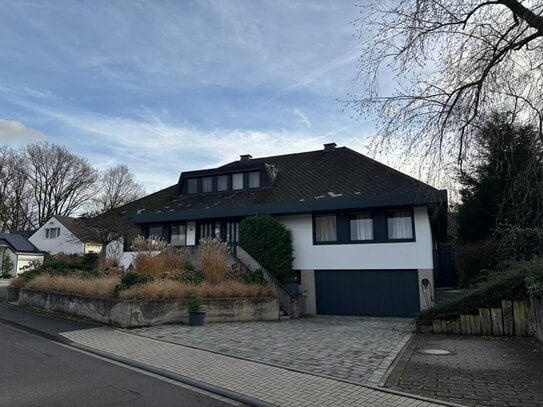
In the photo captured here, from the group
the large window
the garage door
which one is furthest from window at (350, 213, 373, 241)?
the large window

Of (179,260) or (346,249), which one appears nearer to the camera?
(179,260)

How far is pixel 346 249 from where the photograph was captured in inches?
724

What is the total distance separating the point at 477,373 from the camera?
23.0 feet

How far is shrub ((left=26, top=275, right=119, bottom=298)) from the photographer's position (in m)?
13.1

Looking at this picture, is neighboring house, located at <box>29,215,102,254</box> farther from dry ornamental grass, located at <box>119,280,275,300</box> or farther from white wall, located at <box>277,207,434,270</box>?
dry ornamental grass, located at <box>119,280,275,300</box>

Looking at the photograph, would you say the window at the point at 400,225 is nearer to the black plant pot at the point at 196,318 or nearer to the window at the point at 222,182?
the black plant pot at the point at 196,318

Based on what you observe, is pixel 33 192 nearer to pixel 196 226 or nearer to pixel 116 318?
pixel 196 226

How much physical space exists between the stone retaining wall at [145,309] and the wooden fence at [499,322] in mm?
6095

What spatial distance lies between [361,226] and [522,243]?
238 inches

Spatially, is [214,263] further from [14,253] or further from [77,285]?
[14,253]

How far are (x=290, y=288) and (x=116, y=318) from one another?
25.6ft

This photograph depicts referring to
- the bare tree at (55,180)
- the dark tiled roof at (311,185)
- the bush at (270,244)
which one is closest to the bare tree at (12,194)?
the bare tree at (55,180)

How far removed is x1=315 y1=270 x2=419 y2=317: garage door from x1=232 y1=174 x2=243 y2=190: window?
7.15 metres

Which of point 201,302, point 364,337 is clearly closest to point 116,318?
point 201,302
